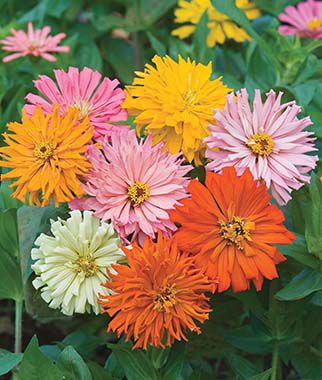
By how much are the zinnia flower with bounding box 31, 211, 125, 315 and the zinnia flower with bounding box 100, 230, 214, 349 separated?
0.05 m

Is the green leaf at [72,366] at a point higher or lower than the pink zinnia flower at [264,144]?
lower

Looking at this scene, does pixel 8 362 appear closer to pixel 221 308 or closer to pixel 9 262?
pixel 9 262

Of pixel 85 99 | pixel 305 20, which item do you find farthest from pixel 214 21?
pixel 85 99

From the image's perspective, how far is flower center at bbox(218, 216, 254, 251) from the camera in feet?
3.36

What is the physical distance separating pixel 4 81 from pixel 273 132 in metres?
0.88

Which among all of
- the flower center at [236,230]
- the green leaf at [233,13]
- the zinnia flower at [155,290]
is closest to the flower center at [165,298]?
the zinnia flower at [155,290]

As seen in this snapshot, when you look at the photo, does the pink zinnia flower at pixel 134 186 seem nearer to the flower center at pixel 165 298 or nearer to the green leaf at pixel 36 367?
the flower center at pixel 165 298

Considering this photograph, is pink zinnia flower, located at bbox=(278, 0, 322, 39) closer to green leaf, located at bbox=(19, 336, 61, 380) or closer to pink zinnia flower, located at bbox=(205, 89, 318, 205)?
pink zinnia flower, located at bbox=(205, 89, 318, 205)

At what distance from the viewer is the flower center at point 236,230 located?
1.03 meters

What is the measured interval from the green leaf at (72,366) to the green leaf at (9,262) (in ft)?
0.75

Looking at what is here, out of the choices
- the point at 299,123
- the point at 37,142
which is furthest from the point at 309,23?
the point at 37,142

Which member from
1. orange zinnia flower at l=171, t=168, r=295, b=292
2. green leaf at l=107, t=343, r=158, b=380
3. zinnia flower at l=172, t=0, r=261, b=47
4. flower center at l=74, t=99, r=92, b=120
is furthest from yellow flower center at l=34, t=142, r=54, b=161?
zinnia flower at l=172, t=0, r=261, b=47

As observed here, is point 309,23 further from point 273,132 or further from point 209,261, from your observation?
point 209,261

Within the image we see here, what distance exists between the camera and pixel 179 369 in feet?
3.82
